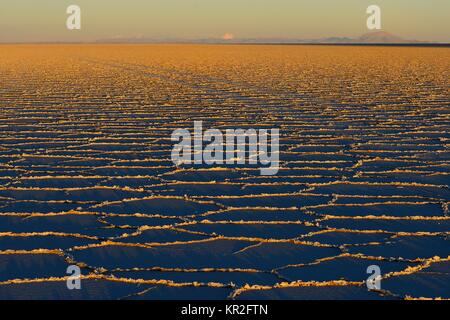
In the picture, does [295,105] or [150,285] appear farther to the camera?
[295,105]

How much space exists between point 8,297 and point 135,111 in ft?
16.8

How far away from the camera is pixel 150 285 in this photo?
88.0 inches

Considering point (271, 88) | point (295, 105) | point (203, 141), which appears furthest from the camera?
point (271, 88)

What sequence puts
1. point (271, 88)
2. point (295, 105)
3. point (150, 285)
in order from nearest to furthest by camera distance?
point (150, 285) → point (295, 105) → point (271, 88)

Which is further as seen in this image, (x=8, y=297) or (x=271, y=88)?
(x=271, y=88)

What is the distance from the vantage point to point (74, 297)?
2107 mm

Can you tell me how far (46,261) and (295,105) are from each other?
5.50m

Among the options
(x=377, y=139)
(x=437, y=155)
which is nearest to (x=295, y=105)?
(x=377, y=139)

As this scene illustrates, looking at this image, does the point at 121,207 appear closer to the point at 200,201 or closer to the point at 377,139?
the point at 200,201

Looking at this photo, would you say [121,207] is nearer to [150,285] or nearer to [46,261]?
[46,261]
